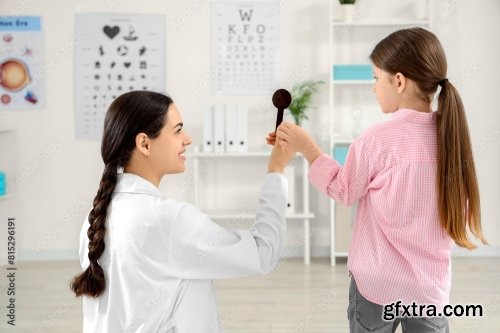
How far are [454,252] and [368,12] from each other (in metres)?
1.74

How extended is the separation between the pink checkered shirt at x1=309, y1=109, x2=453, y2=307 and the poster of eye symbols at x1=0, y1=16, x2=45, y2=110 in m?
3.62

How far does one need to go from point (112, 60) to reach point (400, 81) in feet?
11.4

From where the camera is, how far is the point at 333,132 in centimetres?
478

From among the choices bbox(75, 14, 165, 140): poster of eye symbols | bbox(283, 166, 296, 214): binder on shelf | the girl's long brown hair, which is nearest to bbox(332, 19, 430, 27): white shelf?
bbox(283, 166, 296, 214): binder on shelf

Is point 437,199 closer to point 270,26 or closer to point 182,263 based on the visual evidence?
point 182,263

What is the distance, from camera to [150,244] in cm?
132

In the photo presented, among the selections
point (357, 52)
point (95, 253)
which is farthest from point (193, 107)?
point (95, 253)

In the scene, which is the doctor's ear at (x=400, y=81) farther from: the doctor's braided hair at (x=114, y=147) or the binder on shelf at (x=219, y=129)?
the binder on shelf at (x=219, y=129)

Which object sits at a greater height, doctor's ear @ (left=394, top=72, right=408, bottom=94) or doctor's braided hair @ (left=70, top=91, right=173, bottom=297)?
doctor's ear @ (left=394, top=72, right=408, bottom=94)

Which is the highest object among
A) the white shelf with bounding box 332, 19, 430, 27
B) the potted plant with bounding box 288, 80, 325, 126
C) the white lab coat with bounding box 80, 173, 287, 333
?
the white shelf with bounding box 332, 19, 430, 27

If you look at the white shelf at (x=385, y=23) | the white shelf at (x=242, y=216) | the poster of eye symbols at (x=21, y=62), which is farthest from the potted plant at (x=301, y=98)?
the poster of eye symbols at (x=21, y=62)

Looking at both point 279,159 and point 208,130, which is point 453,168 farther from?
point 208,130

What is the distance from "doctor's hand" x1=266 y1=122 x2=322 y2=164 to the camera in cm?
156

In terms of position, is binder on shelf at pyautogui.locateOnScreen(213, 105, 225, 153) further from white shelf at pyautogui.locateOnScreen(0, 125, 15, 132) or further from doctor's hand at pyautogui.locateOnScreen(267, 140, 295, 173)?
doctor's hand at pyautogui.locateOnScreen(267, 140, 295, 173)
